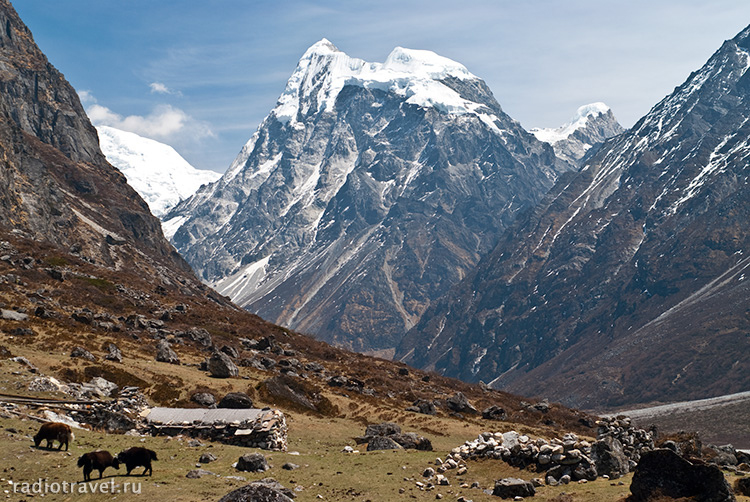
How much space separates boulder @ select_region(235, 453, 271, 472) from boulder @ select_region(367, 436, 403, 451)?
958 centimetres

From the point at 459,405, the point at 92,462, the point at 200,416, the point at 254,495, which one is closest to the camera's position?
the point at 254,495

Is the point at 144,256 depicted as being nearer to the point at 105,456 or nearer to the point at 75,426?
the point at 75,426

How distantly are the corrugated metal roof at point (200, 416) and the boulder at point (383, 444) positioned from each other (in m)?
6.76

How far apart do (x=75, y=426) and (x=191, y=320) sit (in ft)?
205

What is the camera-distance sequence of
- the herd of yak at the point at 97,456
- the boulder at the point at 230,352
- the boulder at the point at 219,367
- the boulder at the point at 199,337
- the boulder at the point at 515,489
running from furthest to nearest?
the boulder at the point at 199,337 → the boulder at the point at 230,352 → the boulder at the point at 219,367 → the boulder at the point at 515,489 → the herd of yak at the point at 97,456

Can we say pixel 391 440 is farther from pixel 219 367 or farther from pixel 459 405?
pixel 459 405

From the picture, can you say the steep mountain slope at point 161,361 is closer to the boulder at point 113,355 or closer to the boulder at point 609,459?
the boulder at point 113,355

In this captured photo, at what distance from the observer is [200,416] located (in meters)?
40.6

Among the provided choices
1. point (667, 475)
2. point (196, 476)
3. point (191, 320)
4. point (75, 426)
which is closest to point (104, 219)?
point (191, 320)

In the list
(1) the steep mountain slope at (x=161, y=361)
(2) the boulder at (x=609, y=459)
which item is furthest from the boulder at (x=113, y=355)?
(2) the boulder at (x=609, y=459)

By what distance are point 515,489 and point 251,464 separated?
41.5 ft

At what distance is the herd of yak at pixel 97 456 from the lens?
26.1 metres

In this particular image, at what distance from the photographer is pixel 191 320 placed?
97750 mm

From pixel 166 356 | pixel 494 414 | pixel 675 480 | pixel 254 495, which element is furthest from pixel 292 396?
pixel 675 480
